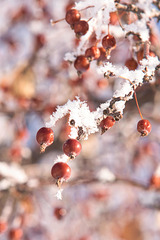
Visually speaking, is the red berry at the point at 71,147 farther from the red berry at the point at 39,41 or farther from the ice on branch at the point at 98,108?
the red berry at the point at 39,41

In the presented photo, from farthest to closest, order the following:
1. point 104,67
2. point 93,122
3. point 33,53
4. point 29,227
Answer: point 33,53 < point 29,227 < point 104,67 < point 93,122

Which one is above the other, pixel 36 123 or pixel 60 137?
pixel 36 123

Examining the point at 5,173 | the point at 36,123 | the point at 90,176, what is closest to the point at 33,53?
the point at 36,123

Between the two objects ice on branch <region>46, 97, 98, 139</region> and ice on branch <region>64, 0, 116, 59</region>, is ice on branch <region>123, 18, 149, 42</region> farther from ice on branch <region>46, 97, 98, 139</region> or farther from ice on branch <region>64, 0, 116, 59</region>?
ice on branch <region>46, 97, 98, 139</region>

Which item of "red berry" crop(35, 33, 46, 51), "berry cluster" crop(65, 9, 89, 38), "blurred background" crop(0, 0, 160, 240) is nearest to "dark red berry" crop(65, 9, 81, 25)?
"berry cluster" crop(65, 9, 89, 38)

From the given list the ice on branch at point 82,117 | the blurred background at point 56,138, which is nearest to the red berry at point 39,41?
the blurred background at point 56,138

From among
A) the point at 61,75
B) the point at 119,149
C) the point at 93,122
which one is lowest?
the point at 93,122

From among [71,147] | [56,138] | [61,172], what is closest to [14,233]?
[56,138]

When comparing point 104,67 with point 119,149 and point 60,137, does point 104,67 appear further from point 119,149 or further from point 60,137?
point 119,149
